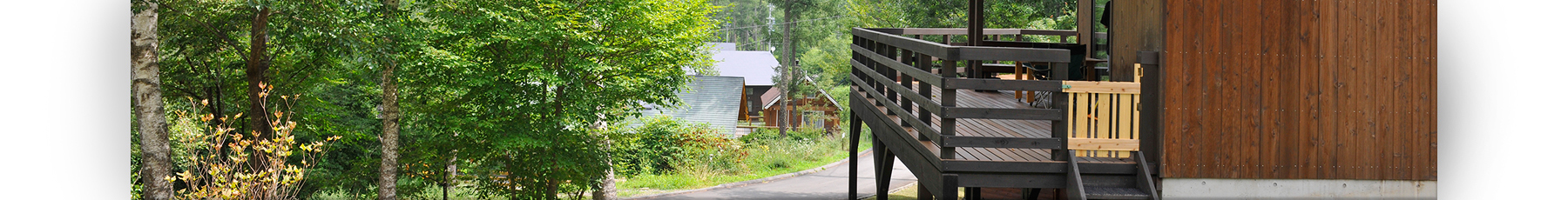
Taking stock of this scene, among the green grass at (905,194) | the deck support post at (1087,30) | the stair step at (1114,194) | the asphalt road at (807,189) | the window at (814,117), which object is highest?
the deck support post at (1087,30)

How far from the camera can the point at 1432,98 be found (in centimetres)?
473

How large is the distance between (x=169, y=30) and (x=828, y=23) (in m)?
19.5

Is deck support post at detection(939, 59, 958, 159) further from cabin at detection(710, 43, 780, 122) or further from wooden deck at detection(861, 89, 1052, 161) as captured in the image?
cabin at detection(710, 43, 780, 122)

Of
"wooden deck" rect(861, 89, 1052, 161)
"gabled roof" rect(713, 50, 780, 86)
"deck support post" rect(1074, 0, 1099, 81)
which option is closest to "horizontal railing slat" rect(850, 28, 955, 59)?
"wooden deck" rect(861, 89, 1052, 161)

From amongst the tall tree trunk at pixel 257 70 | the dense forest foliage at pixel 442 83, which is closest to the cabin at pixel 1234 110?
the dense forest foliage at pixel 442 83

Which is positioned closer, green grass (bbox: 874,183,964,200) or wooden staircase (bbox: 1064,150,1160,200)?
wooden staircase (bbox: 1064,150,1160,200)

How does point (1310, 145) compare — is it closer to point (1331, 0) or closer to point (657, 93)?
point (1331, 0)

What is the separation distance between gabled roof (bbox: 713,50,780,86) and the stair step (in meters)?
27.4

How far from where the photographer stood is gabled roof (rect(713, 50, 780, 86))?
33.0 metres

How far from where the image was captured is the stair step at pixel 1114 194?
15.5 ft

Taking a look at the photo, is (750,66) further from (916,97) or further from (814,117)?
(916,97)

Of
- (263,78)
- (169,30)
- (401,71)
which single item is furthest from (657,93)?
(169,30)

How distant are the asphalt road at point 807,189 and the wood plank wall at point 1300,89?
9689 millimetres

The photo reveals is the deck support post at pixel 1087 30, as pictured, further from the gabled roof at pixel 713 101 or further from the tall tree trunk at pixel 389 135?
the gabled roof at pixel 713 101
